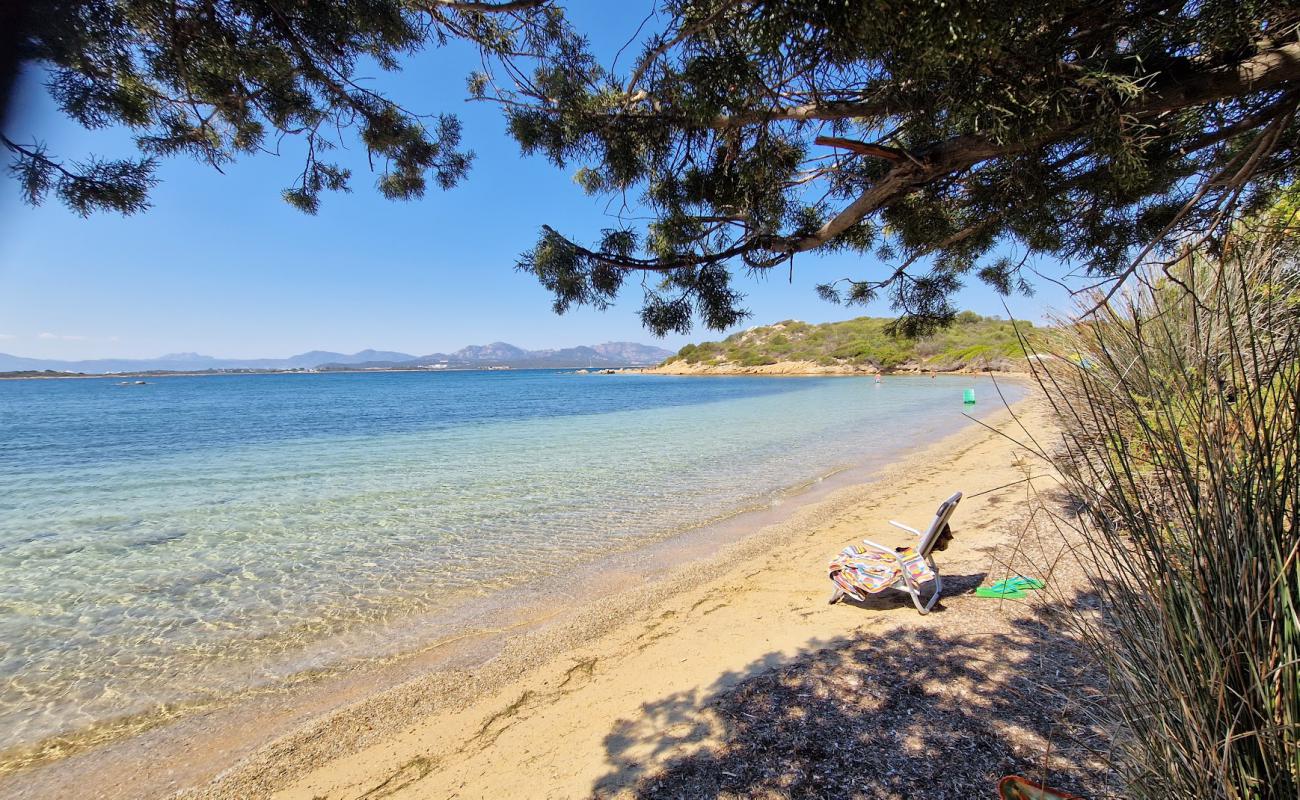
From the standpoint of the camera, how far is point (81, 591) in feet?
17.5

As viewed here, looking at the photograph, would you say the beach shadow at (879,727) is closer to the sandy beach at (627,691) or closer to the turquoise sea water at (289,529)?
the sandy beach at (627,691)

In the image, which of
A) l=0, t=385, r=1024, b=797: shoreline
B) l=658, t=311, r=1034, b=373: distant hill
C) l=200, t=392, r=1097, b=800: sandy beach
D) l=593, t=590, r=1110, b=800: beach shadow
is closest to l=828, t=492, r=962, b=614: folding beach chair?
l=200, t=392, r=1097, b=800: sandy beach

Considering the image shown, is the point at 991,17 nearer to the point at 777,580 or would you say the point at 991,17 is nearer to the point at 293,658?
the point at 777,580

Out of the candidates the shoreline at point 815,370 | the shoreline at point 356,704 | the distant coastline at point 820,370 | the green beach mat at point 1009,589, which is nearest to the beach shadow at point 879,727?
the green beach mat at point 1009,589

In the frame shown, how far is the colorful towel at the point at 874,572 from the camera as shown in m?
3.97

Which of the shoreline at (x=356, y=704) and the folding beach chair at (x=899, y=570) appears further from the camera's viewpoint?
the folding beach chair at (x=899, y=570)

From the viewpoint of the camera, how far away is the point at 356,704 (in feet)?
11.4

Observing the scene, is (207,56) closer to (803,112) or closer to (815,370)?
(803,112)

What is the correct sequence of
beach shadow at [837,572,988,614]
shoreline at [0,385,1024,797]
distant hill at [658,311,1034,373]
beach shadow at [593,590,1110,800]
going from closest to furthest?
beach shadow at [593,590,1110,800], shoreline at [0,385,1024,797], beach shadow at [837,572,988,614], distant hill at [658,311,1034,373]

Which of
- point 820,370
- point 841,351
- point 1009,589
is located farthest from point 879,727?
point 841,351

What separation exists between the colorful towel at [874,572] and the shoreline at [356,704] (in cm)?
159

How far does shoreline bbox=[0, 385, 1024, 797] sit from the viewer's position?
2.92 metres

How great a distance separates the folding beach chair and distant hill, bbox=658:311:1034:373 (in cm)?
3286

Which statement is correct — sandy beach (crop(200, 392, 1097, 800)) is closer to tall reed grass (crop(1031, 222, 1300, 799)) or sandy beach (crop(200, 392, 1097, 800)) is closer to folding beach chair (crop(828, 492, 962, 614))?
folding beach chair (crop(828, 492, 962, 614))
